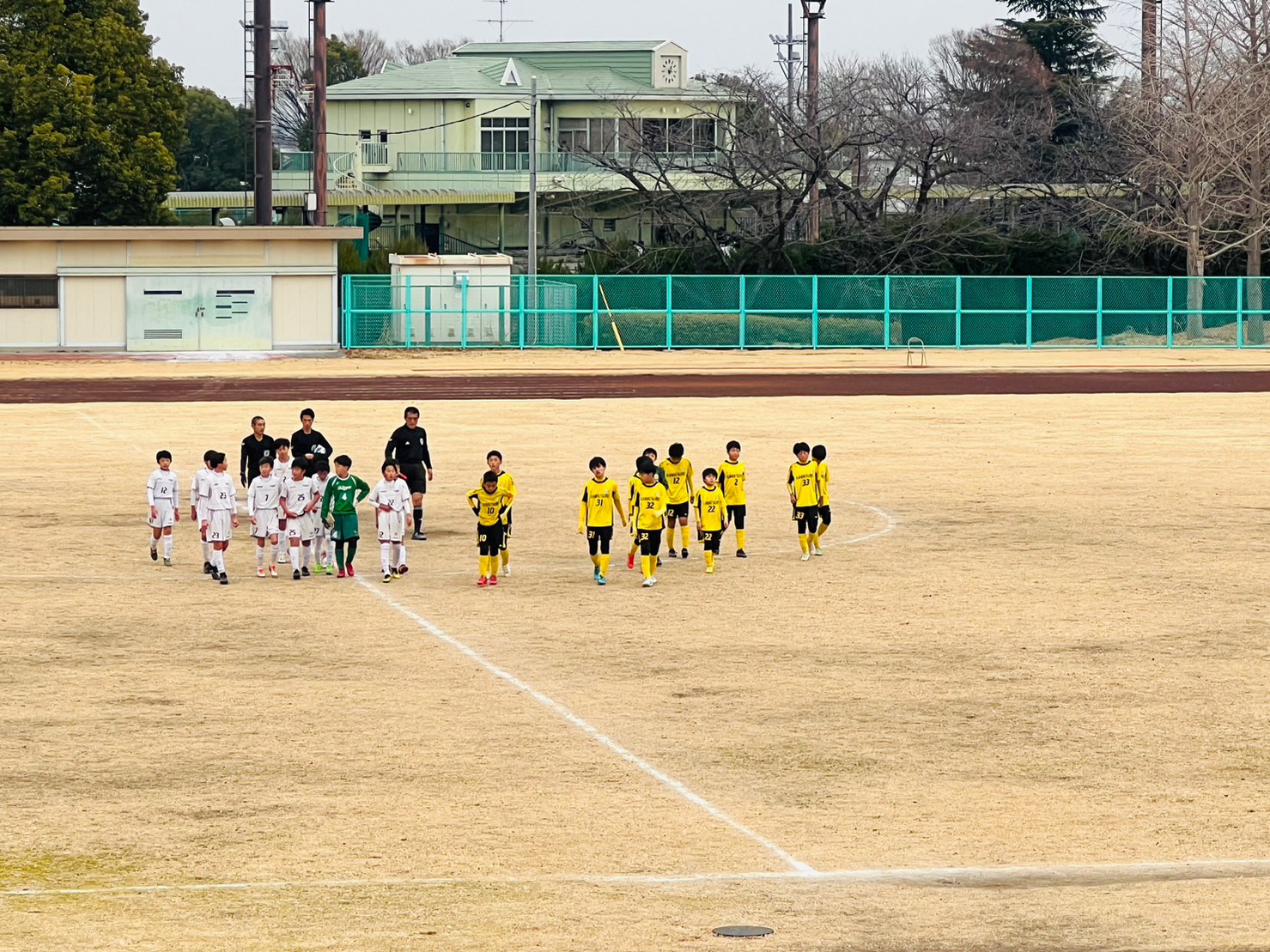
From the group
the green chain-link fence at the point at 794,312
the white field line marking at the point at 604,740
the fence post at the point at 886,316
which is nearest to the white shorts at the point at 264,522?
the white field line marking at the point at 604,740

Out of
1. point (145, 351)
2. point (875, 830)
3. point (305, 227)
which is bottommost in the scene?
point (875, 830)

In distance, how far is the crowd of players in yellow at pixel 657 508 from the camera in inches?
813

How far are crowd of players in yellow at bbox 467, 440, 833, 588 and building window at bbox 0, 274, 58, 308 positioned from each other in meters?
34.4

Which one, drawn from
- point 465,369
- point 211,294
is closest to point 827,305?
point 465,369

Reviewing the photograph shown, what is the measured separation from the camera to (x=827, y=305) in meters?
61.6

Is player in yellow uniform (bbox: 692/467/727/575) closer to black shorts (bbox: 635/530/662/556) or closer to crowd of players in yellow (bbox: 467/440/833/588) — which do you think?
crowd of players in yellow (bbox: 467/440/833/588)

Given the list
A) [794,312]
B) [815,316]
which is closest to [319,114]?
[794,312]

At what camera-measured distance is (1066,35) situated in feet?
298

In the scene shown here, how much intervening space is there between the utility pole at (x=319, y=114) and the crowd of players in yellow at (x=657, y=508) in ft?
130

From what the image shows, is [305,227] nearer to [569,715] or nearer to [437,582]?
[437,582]

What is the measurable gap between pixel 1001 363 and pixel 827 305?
25.9 feet

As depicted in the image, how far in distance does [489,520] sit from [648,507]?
170cm

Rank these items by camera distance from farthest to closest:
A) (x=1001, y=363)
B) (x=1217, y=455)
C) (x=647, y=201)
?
(x=647, y=201) < (x=1001, y=363) < (x=1217, y=455)

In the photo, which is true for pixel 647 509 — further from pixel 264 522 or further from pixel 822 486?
pixel 264 522
